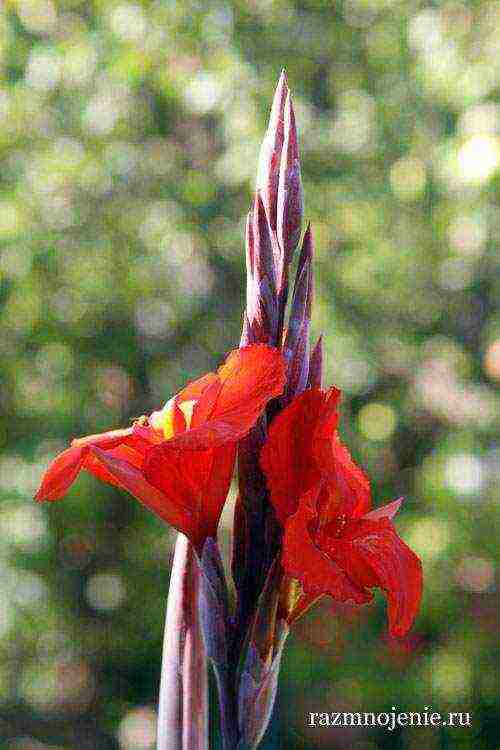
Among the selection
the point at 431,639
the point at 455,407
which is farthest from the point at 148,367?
the point at 431,639

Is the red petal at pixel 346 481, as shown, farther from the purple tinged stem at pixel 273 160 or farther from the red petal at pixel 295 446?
the purple tinged stem at pixel 273 160

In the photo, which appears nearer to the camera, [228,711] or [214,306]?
[228,711]

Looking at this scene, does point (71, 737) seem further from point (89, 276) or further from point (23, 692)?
point (89, 276)

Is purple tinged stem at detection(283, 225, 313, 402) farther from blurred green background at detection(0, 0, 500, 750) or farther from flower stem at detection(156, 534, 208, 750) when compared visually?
blurred green background at detection(0, 0, 500, 750)

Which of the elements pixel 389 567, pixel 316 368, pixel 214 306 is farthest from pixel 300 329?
pixel 214 306

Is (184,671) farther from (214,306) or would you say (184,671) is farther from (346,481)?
(214,306)

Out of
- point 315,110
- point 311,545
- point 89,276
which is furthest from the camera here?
point 315,110

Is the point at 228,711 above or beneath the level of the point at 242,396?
beneath

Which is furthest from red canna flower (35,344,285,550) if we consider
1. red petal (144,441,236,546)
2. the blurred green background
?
the blurred green background
